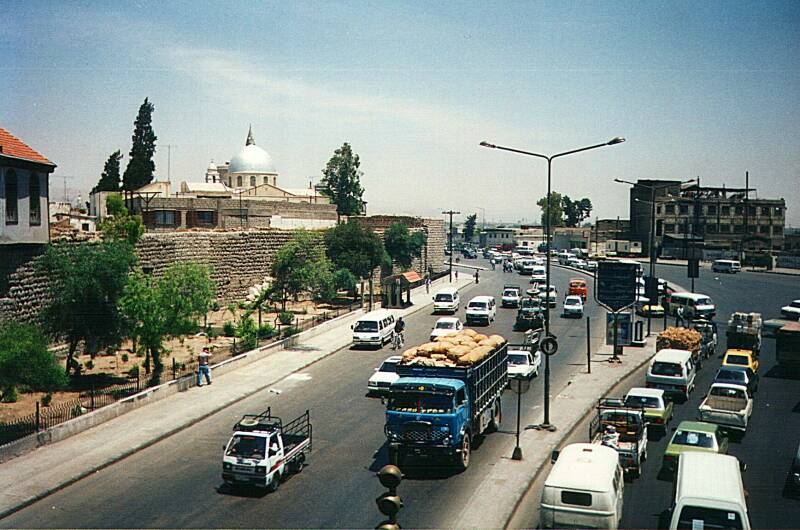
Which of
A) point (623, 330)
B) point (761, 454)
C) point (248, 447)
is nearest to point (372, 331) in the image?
point (623, 330)

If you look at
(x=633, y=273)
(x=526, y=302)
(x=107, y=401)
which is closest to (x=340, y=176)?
(x=526, y=302)

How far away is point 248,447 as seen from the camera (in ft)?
56.9

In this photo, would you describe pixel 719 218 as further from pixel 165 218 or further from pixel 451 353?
pixel 451 353

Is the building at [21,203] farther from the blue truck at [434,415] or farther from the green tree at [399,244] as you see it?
the green tree at [399,244]

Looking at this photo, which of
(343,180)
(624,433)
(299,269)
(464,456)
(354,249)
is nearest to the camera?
(464,456)

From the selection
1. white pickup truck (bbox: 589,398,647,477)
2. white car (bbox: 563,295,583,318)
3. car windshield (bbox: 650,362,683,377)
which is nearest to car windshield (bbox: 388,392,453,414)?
white pickup truck (bbox: 589,398,647,477)

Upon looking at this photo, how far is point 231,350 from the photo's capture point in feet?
110

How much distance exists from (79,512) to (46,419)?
6.69m

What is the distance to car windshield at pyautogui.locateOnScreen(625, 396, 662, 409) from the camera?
22141 mm

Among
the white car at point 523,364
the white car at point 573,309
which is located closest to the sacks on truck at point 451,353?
the white car at point 523,364

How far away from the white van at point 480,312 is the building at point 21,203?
24831 mm

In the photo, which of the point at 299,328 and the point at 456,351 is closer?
the point at 456,351

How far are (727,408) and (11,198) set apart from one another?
86.0 feet

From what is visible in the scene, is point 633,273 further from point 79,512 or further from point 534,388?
point 79,512
